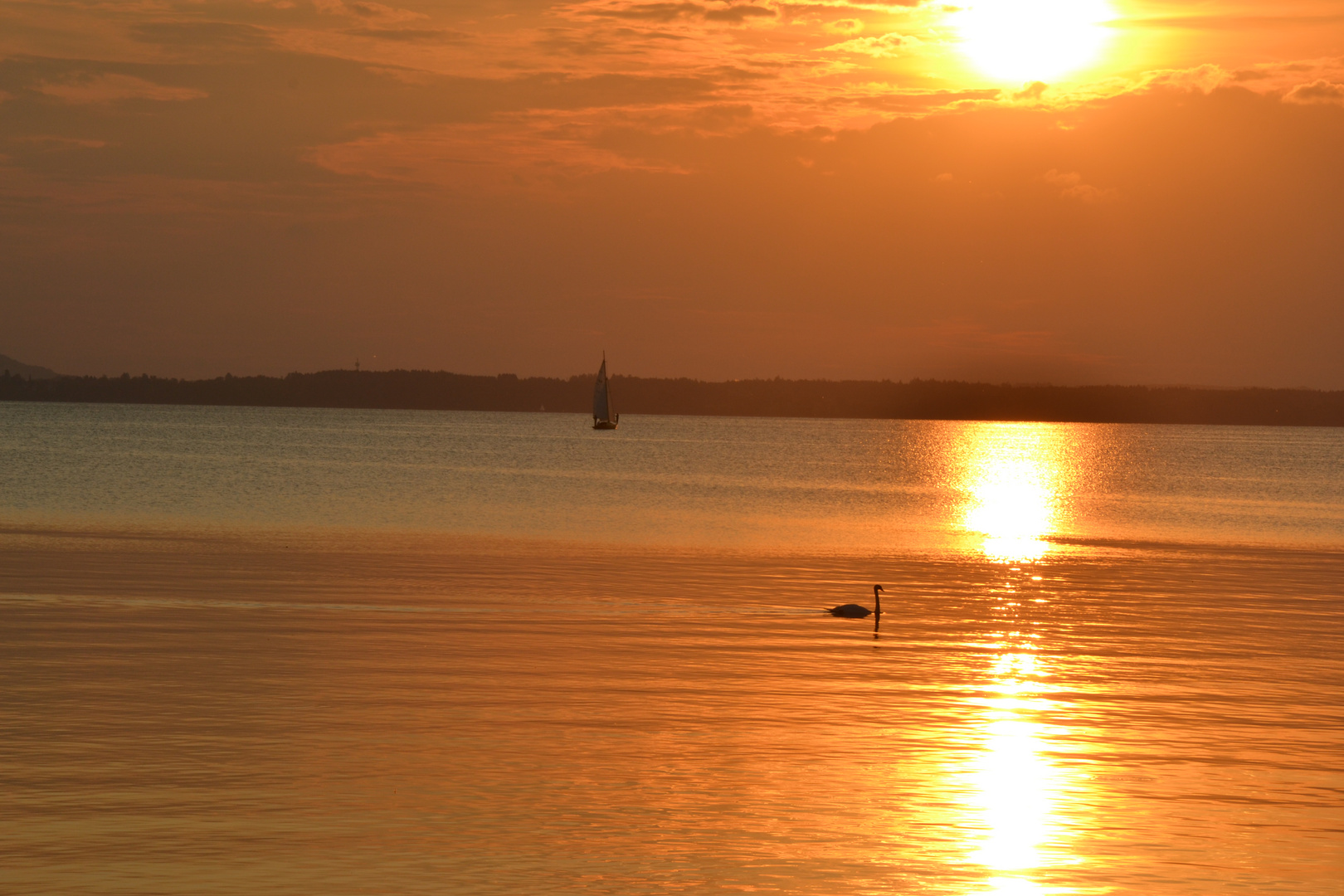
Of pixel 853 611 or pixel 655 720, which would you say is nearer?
pixel 655 720

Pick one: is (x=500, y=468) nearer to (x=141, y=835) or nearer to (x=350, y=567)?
(x=350, y=567)

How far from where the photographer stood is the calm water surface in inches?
513

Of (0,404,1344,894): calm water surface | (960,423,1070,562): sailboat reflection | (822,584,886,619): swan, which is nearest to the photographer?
(0,404,1344,894): calm water surface

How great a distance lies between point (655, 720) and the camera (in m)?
18.6

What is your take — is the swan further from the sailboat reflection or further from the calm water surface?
the sailboat reflection

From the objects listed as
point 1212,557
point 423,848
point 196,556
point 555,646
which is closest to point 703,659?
point 555,646

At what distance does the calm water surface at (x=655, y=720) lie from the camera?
1302 cm

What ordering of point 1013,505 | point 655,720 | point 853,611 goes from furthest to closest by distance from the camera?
point 1013,505 → point 853,611 → point 655,720

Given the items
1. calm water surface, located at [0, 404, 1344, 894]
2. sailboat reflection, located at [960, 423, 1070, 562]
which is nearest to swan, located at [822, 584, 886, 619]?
calm water surface, located at [0, 404, 1344, 894]

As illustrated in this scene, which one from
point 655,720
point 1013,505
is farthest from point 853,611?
point 1013,505

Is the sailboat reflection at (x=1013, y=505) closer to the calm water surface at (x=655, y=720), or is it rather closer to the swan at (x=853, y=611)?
the calm water surface at (x=655, y=720)

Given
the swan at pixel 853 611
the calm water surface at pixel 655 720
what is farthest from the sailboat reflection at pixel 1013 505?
the swan at pixel 853 611

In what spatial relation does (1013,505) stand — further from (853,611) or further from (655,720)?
(655,720)

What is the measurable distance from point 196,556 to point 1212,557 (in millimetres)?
32539
